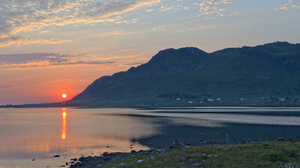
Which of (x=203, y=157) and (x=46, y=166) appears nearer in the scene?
(x=203, y=157)

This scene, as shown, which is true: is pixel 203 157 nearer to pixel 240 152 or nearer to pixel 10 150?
pixel 240 152

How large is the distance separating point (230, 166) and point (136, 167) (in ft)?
31.6

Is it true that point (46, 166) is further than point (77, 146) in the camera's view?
No

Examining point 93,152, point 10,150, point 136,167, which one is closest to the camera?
point 136,167

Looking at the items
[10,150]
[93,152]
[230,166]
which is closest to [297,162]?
[230,166]

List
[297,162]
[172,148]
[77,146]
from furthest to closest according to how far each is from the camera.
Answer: [77,146]
[172,148]
[297,162]

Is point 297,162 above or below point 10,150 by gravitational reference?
above

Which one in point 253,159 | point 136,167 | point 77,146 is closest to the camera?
point 253,159

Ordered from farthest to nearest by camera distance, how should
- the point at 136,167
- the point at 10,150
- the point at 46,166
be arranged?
the point at 10,150
the point at 46,166
the point at 136,167

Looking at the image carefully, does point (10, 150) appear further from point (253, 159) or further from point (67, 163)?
point (253, 159)

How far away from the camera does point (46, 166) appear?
44969 millimetres

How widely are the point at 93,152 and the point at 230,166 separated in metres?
37.2

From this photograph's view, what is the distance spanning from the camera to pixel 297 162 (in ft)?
82.8

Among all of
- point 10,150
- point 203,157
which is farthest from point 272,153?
point 10,150
